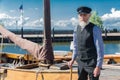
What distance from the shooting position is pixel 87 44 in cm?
829

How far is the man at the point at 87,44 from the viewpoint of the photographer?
8.16m

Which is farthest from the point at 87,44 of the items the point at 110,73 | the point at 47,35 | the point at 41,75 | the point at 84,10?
the point at 47,35

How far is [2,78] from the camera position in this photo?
44.4 ft

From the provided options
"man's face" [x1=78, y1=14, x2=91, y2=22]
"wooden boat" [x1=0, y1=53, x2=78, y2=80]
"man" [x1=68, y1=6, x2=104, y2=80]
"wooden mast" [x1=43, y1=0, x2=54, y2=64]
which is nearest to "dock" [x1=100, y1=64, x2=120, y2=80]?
"wooden boat" [x1=0, y1=53, x2=78, y2=80]

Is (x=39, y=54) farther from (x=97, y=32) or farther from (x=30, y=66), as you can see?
(x=97, y=32)

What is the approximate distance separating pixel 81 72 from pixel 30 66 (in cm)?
566

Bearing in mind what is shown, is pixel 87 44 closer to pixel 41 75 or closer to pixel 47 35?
pixel 41 75

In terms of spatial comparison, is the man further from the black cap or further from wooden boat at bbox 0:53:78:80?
wooden boat at bbox 0:53:78:80

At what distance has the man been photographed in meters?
8.16

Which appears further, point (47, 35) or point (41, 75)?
point (47, 35)

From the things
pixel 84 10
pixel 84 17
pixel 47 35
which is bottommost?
pixel 47 35

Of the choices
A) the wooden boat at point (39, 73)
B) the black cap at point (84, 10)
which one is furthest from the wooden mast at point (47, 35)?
the black cap at point (84, 10)

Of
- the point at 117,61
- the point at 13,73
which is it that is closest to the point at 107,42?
the point at 117,61

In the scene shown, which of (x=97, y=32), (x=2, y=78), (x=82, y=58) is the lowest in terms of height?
(x=2, y=78)
